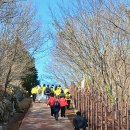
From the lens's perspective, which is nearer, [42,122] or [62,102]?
[42,122]

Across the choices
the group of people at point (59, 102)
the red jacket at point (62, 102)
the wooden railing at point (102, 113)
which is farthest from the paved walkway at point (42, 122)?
the wooden railing at point (102, 113)

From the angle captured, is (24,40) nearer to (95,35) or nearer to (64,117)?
(64,117)

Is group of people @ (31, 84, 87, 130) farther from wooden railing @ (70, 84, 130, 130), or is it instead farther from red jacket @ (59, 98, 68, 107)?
wooden railing @ (70, 84, 130, 130)

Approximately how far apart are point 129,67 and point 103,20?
3016mm

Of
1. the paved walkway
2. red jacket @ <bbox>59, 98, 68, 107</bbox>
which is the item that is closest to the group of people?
red jacket @ <bbox>59, 98, 68, 107</bbox>

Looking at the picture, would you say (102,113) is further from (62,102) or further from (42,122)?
(62,102)

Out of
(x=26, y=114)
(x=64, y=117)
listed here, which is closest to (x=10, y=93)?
(x=26, y=114)

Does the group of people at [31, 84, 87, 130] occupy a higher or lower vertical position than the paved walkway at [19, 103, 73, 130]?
higher

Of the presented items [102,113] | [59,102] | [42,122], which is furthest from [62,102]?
[102,113]

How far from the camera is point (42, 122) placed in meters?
38.2

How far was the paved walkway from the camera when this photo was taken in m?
35.5

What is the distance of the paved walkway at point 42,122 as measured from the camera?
116 feet

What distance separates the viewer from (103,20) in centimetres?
2930

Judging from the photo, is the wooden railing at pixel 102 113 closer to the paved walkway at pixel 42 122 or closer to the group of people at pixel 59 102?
the group of people at pixel 59 102
